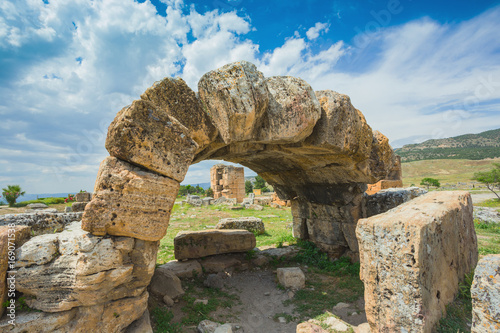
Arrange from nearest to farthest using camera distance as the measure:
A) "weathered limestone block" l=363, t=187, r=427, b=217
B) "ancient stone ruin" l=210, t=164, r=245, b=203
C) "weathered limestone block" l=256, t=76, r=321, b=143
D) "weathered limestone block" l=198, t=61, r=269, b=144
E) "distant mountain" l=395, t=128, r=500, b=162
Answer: "weathered limestone block" l=198, t=61, r=269, b=144 → "weathered limestone block" l=256, t=76, r=321, b=143 → "weathered limestone block" l=363, t=187, r=427, b=217 → "ancient stone ruin" l=210, t=164, r=245, b=203 → "distant mountain" l=395, t=128, r=500, b=162

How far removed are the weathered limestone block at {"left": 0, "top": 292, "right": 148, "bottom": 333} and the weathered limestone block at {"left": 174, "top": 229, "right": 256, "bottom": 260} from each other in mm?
2788

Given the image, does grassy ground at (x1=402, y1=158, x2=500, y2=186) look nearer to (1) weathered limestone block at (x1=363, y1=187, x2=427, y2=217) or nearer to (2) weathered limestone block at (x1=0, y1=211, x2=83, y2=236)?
(1) weathered limestone block at (x1=363, y1=187, x2=427, y2=217)

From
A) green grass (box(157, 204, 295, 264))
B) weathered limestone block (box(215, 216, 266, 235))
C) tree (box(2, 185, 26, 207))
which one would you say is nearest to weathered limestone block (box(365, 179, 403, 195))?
green grass (box(157, 204, 295, 264))

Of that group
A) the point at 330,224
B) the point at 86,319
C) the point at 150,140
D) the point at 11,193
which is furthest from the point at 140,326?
the point at 11,193

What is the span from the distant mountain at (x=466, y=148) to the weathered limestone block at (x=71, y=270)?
3659 inches

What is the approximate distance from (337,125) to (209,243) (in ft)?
13.7

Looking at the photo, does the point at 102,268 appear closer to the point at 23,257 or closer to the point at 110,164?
the point at 23,257

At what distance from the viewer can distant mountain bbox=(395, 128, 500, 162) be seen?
75.2 meters

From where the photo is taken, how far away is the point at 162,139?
3209 millimetres

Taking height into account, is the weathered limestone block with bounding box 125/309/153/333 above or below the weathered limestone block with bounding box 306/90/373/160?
below

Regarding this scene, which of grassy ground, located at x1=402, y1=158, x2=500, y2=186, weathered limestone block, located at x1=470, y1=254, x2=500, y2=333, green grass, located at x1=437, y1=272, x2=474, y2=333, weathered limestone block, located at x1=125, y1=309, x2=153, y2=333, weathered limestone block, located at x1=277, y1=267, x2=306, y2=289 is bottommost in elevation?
grassy ground, located at x1=402, y1=158, x2=500, y2=186

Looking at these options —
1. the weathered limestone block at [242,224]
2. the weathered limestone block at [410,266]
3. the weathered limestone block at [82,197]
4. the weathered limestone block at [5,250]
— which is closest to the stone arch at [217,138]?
the weathered limestone block at [5,250]

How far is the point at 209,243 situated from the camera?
640 centimetres

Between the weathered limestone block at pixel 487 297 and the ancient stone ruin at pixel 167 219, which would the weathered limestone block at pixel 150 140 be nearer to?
the ancient stone ruin at pixel 167 219
